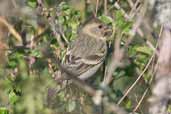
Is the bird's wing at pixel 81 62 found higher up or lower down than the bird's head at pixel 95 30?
lower down

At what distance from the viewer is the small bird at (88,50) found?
6070 millimetres

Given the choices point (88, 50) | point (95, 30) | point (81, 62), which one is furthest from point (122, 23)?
point (95, 30)

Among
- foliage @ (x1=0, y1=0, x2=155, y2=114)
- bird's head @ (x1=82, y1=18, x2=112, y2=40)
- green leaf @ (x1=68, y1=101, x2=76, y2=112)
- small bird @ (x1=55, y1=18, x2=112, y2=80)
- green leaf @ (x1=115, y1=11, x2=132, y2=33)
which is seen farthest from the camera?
bird's head @ (x1=82, y1=18, x2=112, y2=40)

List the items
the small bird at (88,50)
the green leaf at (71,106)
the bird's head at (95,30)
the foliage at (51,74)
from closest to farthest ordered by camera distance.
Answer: the green leaf at (71,106) → the foliage at (51,74) → the small bird at (88,50) → the bird's head at (95,30)

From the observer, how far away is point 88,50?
22.4 ft

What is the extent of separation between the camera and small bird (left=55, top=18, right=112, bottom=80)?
6070 millimetres

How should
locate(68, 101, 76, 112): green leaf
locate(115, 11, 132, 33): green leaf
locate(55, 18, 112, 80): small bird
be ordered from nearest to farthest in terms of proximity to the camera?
locate(115, 11, 132, 33): green leaf < locate(68, 101, 76, 112): green leaf < locate(55, 18, 112, 80): small bird

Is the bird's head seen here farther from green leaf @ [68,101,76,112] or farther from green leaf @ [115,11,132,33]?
green leaf @ [68,101,76,112]

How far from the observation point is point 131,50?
194 inches

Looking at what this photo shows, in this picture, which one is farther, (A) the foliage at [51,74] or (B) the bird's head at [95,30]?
(B) the bird's head at [95,30]

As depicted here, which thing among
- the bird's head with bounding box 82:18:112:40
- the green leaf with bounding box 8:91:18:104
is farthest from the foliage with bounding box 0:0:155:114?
the bird's head with bounding box 82:18:112:40

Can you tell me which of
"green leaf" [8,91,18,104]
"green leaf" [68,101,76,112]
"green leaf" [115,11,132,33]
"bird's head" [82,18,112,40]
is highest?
"green leaf" [115,11,132,33]

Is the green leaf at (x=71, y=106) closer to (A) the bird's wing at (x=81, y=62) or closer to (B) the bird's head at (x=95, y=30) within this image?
(A) the bird's wing at (x=81, y=62)

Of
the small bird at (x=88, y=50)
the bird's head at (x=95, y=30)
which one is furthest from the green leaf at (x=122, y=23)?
the bird's head at (x=95, y=30)
